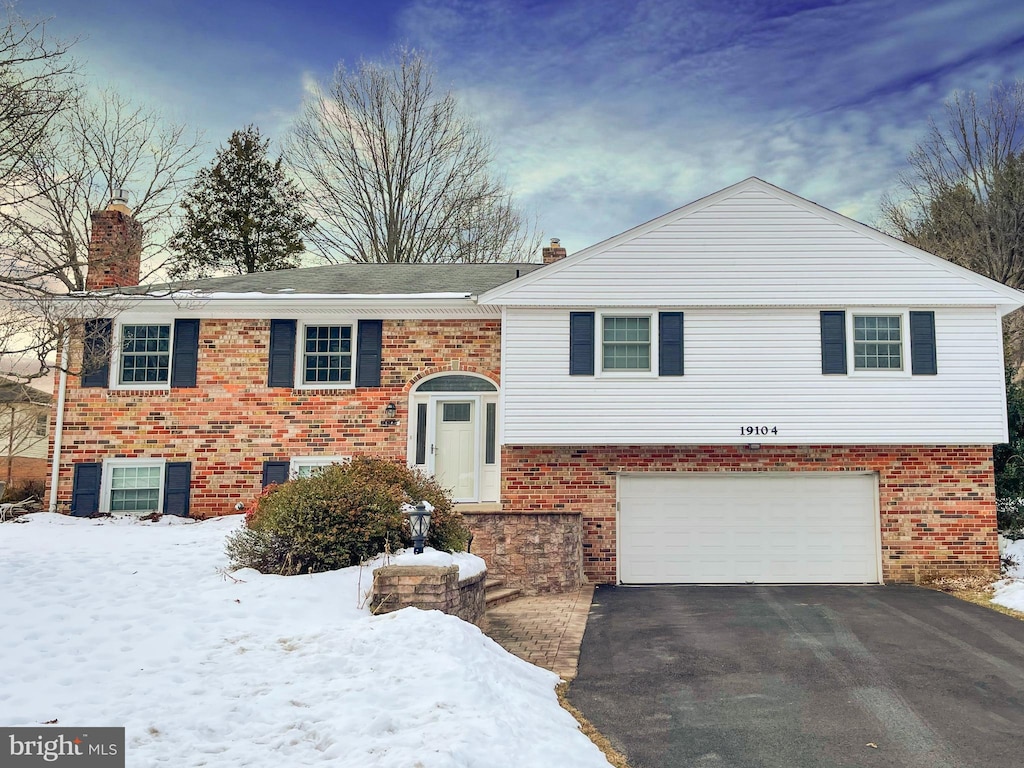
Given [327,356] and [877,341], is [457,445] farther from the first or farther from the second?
[877,341]

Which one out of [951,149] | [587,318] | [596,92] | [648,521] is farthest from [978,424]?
[951,149]

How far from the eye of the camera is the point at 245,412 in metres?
13.1

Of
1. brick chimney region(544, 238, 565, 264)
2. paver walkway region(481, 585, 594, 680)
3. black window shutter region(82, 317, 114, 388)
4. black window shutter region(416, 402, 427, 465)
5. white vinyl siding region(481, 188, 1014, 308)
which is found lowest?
paver walkway region(481, 585, 594, 680)

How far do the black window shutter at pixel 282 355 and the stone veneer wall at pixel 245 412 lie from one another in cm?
15

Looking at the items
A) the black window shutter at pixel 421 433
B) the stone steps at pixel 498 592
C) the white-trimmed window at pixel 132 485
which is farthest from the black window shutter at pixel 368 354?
the stone steps at pixel 498 592

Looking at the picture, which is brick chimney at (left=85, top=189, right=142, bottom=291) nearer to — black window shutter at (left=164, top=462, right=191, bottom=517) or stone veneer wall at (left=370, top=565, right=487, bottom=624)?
black window shutter at (left=164, top=462, right=191, bottom=517)

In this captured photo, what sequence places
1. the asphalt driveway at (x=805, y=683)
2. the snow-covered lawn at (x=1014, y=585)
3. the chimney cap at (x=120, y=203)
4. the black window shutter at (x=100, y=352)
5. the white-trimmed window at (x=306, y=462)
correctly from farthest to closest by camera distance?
the chimney cap at (x=120, y=203) < the white-trimmed window at (x=306, y=462) < the black window shutter at (x=100, y=352) < the snow-covered lawn at (x=1014, y=585) < the asphalt driveway at (x=805, y=683)

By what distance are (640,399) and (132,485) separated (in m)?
9.77

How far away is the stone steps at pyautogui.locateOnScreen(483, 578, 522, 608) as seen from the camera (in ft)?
34.6

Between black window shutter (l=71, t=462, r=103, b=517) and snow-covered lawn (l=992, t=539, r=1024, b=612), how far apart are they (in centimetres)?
1565

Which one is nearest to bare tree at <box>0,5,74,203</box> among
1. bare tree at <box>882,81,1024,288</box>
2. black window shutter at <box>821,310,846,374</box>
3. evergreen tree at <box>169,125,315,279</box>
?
black window shutter at <box>821,310,846,374</box>

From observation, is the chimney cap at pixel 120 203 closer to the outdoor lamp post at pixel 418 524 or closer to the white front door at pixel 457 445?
the white front door at pixel 457 445

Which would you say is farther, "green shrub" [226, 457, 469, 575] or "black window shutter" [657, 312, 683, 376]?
"black window shutter" [657, 312, 683, 376]

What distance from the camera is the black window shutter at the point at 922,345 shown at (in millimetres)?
12148
